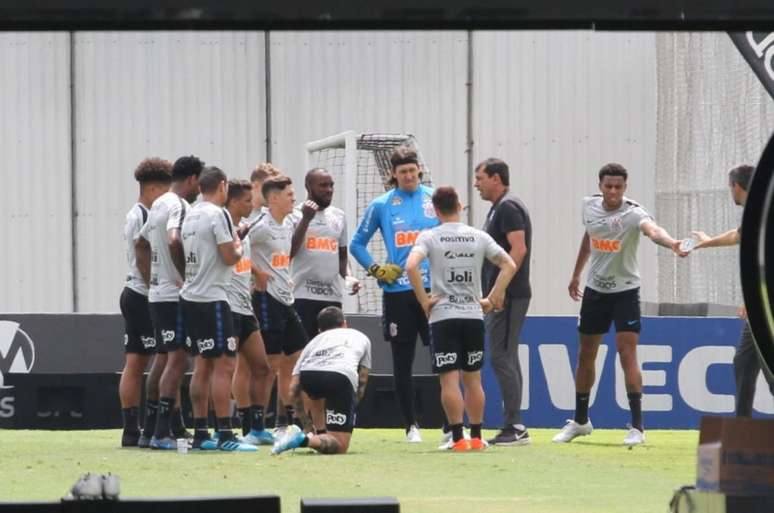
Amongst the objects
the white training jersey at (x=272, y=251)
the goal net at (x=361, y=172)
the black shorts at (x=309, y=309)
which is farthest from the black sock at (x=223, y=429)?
the goal net at (x=361, y=172)

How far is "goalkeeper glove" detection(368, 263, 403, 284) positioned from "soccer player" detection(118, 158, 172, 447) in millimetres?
1661

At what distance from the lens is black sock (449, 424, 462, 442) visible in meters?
12.1

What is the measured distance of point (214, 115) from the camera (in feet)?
74.2

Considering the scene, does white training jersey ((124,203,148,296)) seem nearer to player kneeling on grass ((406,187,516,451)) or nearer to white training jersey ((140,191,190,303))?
white training jersey ((140,191,190,303))

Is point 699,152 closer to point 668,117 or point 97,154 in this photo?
point 668,117

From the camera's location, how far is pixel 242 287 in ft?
41.1

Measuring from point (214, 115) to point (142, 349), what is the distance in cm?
1042

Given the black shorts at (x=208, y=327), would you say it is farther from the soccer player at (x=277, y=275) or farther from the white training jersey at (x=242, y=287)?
the soccer player at (x=277, y=275)

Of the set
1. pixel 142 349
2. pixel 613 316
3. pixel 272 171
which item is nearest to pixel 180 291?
pixel 142 349

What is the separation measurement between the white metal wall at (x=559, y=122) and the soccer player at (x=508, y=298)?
29.4ft

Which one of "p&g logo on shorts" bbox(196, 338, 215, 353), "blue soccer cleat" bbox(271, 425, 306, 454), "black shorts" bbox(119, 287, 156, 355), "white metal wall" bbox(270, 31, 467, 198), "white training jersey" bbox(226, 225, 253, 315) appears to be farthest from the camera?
"white metal wall" bbox(270, 31, 467, 198)

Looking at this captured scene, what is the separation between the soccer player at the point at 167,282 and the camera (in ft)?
39.6

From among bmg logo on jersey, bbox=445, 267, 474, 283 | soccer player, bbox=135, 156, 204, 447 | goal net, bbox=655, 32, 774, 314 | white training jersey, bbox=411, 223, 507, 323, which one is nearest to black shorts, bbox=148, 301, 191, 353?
soccer player, bbox=135, 156, 204, 447

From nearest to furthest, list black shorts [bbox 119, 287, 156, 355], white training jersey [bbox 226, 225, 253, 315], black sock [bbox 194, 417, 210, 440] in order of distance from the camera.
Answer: black sock [bbox 194, 417, 210, 440] → white training jersey [bbox 226, 225, 253, 315] → black shorts [bbox 119, 287, 156, 355]
